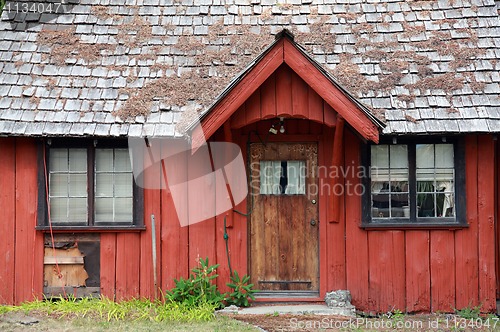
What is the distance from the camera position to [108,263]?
916 centimetres

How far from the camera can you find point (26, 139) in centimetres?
914

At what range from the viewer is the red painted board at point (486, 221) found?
356 inches

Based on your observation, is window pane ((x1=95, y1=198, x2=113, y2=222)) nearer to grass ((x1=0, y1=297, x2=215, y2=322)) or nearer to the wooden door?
grass ((x1=0, y1=297, x2=215, y2=322))

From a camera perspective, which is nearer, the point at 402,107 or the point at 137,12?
the point at 402,107

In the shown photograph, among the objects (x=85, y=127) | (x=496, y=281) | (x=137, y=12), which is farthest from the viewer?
(x=137, y=12)

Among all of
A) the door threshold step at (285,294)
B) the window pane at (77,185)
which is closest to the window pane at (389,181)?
the door threshold step at (285,294)

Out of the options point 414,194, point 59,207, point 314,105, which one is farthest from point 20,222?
point 414,194

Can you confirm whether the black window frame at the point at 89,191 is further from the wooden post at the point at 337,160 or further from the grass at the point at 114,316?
the wooden post at the point at 337,160

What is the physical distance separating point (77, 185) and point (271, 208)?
2923mm

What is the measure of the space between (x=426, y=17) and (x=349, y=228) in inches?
145

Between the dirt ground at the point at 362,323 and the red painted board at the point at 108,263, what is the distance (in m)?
1.96

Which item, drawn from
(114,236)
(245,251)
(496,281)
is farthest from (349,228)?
(114,236)

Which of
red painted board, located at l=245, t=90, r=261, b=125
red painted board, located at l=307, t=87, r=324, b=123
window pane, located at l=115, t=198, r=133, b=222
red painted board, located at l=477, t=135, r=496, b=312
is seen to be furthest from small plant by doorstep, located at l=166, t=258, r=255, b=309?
red painted board, located at l=477, t=135, r=496, b=312

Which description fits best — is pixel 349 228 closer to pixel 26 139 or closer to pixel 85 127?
pixel 85 127
